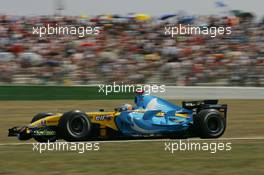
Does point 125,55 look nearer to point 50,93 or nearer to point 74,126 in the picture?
point 50,93

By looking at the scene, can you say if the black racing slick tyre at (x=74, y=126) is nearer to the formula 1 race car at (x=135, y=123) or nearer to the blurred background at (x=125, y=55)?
the formula 1 race car at (x=135, y=123)

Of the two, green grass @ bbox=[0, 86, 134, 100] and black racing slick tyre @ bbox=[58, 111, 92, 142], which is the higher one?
green grass @ bbox=[0, 86, 134, 100]

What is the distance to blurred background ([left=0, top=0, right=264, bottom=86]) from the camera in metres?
18.6

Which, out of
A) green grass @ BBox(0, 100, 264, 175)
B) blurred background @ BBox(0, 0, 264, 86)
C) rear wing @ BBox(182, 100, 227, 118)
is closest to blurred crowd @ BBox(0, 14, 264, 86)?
blurred background @ BBox(0, 0, 264, 86)

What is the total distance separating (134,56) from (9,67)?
4.02m

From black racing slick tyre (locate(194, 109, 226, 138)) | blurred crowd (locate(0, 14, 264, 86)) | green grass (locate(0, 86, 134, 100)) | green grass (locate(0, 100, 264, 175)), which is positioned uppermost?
blurred crowd (locate(0, 14, 264, 86))

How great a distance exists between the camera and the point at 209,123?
9664mm

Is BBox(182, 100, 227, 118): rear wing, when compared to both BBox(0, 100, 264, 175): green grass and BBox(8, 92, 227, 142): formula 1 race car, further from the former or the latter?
BBox(0, 100, 264, 175): green grass

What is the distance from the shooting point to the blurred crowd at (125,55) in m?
18.6

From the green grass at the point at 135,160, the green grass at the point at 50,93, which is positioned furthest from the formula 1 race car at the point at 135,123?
the green grass at the point at 50,93

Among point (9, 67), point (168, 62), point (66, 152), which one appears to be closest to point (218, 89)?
point (168, 62)

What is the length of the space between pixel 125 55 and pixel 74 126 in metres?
10.5

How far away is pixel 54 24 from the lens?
20.8 meters

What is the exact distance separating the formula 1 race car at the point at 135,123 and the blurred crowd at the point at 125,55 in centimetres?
908
